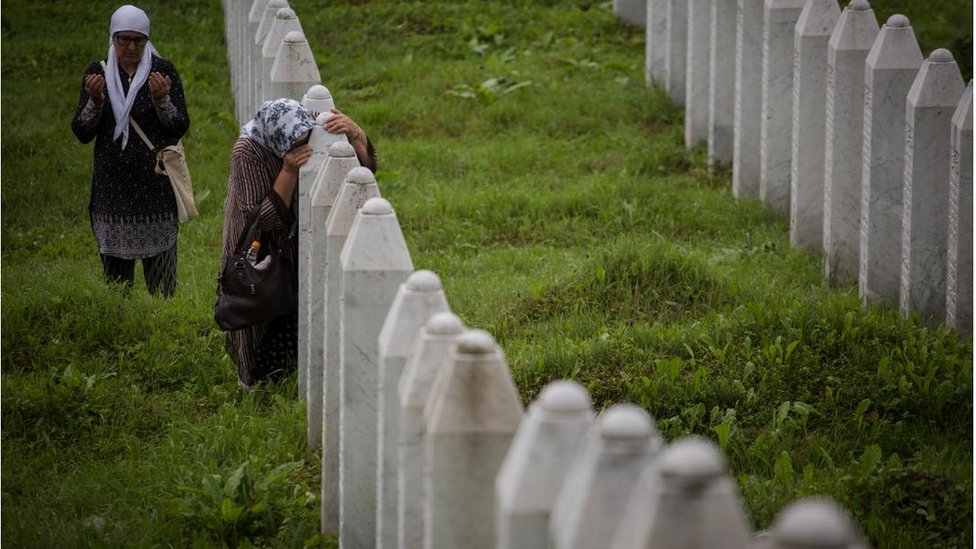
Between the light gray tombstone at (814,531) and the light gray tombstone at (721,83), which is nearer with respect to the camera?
the light gray tombstone at (814,531)

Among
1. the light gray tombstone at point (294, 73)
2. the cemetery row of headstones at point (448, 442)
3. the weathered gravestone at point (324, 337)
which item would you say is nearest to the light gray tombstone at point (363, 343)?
the cemetery row of headstones at point (448, 442)

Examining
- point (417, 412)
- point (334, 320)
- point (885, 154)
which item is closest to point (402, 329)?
point (417, 412)

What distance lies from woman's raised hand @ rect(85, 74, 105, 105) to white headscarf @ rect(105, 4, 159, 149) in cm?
5

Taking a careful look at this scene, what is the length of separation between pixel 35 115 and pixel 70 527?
7786 mm

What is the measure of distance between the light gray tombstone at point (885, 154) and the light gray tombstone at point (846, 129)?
33 cm

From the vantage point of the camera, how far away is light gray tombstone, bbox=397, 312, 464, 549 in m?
3.11

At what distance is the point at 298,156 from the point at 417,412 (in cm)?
272

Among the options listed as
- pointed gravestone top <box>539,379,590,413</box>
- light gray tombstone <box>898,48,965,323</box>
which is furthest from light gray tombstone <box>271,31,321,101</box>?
pointed gravestone top <box>539,379,590,413</box>

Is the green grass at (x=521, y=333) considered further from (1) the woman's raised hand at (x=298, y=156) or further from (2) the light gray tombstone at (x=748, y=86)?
(1) the woman's raised hand at (x=298, y=156)

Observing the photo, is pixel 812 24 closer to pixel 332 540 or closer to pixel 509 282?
pixel 509 282

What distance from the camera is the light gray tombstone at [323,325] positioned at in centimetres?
461

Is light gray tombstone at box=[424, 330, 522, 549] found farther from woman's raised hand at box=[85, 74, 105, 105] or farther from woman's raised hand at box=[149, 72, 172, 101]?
woman's raised hand at box=[85, 74, 105, 105]

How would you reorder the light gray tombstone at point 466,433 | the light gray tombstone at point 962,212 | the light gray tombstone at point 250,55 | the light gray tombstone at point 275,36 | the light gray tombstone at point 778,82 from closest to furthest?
1. the light gray tombstone at point 466,433
2. the light gray tombstone at point 962,212
3. the light gray tombstone at point 275,36
4. the light gray tombstone at point 778,82
5. the light gray tombstone at point 250,55

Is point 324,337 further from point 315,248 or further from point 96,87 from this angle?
point 96,87
